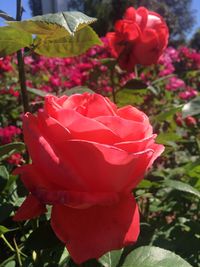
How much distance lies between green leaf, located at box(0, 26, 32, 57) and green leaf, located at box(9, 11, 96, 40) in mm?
94

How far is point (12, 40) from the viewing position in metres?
0.67

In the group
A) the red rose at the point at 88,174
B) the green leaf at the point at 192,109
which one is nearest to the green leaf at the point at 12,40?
the red rose at the point at 88,174

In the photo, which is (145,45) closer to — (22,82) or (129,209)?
(22,82)

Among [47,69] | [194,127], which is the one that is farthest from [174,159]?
[47,69]

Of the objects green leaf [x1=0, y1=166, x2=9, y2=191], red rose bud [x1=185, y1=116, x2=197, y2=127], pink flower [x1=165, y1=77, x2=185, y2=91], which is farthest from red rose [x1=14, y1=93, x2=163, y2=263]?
pink flower [x1=165, y1=77, x2=185, y2=91]

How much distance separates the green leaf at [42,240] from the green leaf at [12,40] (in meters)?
0.26

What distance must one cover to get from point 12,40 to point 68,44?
0.09 m

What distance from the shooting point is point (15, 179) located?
2.78 feet

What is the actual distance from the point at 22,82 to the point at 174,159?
6.27 ft

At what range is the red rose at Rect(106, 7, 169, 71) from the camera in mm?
1288

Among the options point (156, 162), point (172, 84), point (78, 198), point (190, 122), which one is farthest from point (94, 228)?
point (172, 84)

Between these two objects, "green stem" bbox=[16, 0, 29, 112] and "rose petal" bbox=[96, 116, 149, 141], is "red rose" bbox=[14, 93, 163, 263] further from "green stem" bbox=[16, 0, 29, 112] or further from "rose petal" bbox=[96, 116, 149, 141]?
"green stem" bbox=[16, 0, 29, 112]

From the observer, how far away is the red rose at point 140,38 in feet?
4.23

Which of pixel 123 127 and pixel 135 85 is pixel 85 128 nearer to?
pixel 123 127
